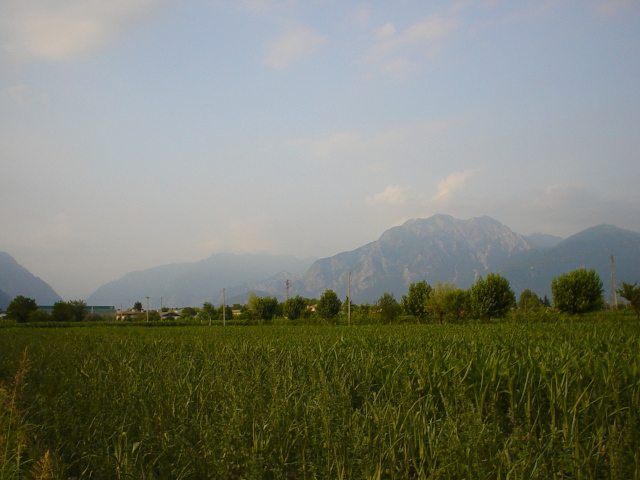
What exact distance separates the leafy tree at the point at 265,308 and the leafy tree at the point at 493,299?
35.9 m

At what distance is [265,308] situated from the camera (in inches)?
2611

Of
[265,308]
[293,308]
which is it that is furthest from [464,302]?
[265,308]

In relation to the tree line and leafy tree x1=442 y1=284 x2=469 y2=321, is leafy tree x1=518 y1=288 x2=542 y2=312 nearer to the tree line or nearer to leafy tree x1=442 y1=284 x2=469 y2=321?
the tree line

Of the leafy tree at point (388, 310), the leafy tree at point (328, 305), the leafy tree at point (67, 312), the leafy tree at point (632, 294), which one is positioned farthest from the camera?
the leafy tree at point (67, 312)

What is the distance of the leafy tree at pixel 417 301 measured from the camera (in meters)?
49.8

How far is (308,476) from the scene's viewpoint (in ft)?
9.91

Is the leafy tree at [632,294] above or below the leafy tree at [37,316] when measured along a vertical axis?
above

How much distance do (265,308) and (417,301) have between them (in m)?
26.7

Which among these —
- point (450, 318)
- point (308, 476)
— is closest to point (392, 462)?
point (308, 476)

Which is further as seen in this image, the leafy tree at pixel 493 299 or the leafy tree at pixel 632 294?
the leafy tree at pixel 493 299

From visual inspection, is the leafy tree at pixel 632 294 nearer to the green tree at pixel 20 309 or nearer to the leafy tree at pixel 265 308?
the leafy tree at pixel 265 308

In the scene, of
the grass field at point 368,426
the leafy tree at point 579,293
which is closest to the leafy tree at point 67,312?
the leafy tree at point 579,293

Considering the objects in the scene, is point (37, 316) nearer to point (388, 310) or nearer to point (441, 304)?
point (388, 310)

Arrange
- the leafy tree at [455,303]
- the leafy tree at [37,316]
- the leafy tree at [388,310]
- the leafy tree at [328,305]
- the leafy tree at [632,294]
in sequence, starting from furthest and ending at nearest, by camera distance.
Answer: the leafy tree at [328,305]
the leafy tree at [37,316]
the leafy tree at [388,310]
the leafy tree at [455,303]
the leafy tree at [632,294]
